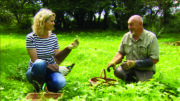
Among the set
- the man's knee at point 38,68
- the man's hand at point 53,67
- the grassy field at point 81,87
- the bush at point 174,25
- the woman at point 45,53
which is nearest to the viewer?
the grassy field at point 81,87

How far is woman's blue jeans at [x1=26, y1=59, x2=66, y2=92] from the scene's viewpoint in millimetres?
2656

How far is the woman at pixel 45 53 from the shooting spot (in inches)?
110

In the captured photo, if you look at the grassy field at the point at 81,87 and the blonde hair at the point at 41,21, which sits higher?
the blonde hair at the point at 41,21

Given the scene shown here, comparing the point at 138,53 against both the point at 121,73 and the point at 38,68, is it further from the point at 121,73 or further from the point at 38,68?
the point at 38,68

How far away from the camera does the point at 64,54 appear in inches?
116

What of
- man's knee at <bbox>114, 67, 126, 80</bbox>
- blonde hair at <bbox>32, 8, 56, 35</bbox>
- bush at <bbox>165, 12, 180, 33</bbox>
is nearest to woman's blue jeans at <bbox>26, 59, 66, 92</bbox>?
blonde hair at <bbox>32, 8, 56, 35</bbox>

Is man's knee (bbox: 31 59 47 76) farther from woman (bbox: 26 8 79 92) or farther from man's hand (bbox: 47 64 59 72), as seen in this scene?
man's hand (bbox: 47 64 59 72)

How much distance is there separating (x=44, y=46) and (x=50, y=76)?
18.5 inches

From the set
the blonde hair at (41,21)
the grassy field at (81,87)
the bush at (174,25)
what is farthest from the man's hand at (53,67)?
the bush at (174,25)

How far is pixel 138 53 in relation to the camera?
351 centimetres

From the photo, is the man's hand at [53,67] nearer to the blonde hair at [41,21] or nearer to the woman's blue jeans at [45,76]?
the woman's blue jeans at [45,76]

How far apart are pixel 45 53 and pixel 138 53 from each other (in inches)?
64.1

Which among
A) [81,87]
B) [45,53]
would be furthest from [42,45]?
[81,87]

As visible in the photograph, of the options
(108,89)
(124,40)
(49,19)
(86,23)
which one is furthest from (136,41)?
(86,23)
